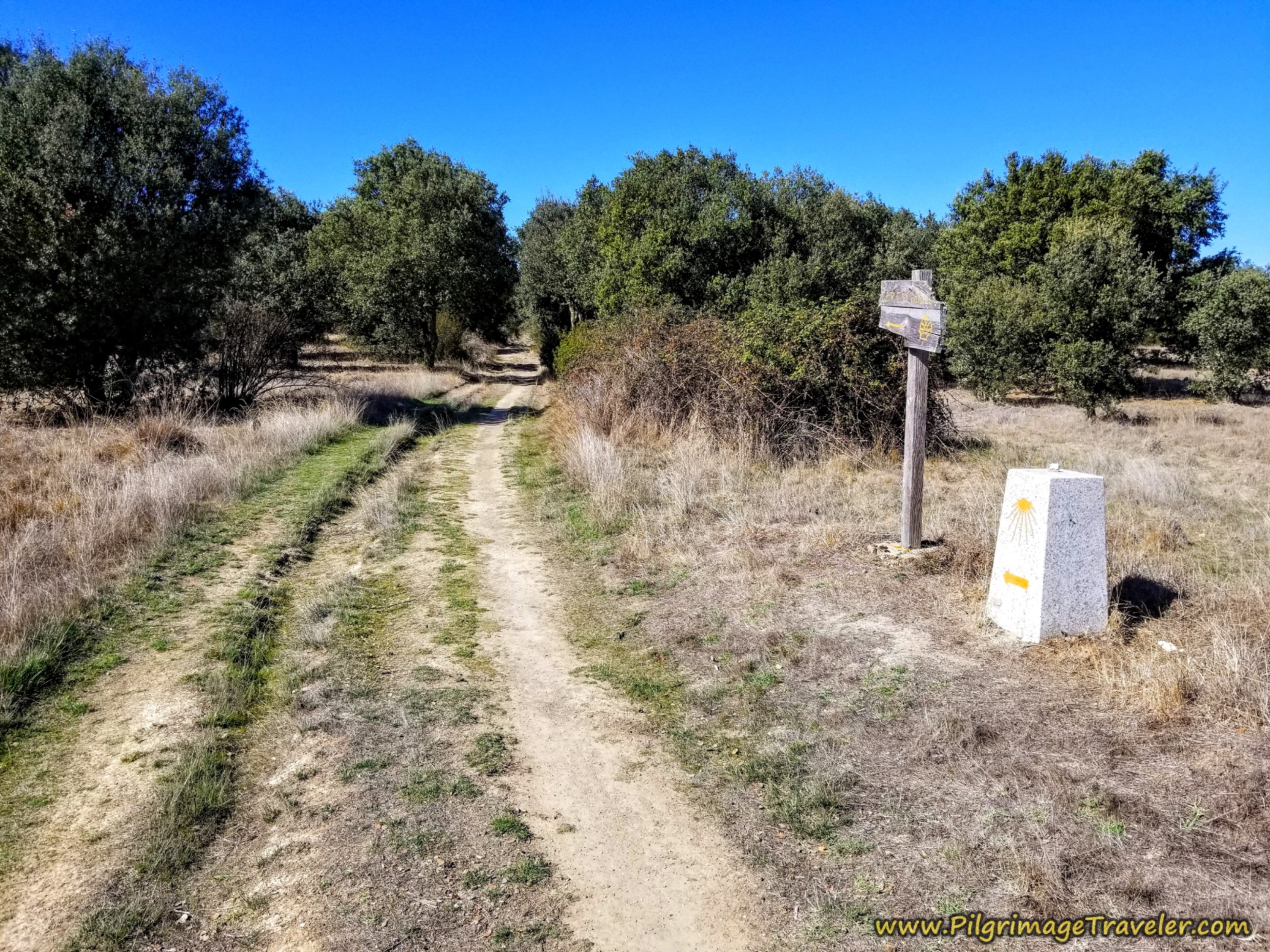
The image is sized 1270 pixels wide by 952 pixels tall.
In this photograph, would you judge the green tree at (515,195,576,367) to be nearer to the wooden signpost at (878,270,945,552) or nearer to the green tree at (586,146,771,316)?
the green tree at (586,146,771,316)

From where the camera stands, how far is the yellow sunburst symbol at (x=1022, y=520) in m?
5.37

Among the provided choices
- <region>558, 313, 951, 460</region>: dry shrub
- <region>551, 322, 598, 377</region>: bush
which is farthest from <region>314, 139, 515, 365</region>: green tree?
<region>558, 313, 951, 460</region>: dry shrub

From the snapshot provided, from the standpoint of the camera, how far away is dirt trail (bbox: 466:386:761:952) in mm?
3217

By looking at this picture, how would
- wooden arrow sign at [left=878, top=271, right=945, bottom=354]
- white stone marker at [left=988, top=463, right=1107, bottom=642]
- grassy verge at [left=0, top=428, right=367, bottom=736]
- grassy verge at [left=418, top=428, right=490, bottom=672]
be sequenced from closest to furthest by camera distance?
grassy verge at [left=0, top=428, right=367, bottom=736], white stone marker at [left=988, top=463, right=1107, bottom=642], grassy verge at [left=418, top=428, right=490, bottom=672], wooden arrow sign at [left=878, top=271, right=945, bottom=354]

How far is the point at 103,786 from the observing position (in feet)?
13.6

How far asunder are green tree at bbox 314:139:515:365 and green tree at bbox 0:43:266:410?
1076 centimetres

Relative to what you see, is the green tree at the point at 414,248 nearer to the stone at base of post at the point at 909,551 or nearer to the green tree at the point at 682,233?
the green tree at the point at 682,233

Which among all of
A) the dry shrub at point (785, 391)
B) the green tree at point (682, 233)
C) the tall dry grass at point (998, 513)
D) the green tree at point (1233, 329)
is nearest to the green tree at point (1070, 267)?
the green tree at point (1233, 329)

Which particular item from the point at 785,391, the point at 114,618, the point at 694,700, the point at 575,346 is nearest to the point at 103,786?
the point at 114,618

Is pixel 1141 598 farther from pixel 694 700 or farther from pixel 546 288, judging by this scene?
pixel 546 288

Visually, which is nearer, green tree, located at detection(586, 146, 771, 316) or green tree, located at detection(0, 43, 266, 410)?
green tree, located at detection(0, 43, 266, 410)

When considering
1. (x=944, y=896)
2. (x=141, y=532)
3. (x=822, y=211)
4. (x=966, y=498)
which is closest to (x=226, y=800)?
(x=944, y=896)

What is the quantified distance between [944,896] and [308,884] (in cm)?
281

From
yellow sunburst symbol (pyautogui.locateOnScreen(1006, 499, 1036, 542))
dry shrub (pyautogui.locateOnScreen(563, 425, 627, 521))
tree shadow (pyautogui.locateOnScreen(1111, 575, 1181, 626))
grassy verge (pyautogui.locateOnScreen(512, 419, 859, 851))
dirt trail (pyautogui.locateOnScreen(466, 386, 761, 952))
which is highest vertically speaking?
yellow sunburst symbol (pyautogui.locateOnScreen(1006, 499, 1036, 542))
